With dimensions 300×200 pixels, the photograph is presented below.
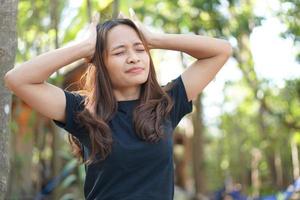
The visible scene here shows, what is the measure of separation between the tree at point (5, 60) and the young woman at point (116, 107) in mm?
526

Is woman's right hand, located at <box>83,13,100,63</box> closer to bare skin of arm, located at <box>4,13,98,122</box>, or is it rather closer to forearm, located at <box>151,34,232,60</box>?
bare skin of arm, located at <box>4,13,98,122</box>

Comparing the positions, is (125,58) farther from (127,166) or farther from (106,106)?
(127,166)

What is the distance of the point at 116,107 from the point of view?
263 cm

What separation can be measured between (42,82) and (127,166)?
515 mm

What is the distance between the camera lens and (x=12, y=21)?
3.25 meters

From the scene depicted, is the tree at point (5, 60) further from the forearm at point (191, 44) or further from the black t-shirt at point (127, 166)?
the forearm at point (191, 44)

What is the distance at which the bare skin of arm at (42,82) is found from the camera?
8.46 feet

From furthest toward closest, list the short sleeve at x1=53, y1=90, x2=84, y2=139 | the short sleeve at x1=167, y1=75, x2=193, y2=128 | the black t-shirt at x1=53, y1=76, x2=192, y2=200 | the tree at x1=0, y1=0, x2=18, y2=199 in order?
the tree at x1=0, y1=0, x2=18, y2=199 < the short sleeve at x1=167, y1=75, x2=193, y2=128 < the short sleeve at x1=53, y1=90, x2=84, y2=139 < the black t-shirt at x1=53, y1=76, x2=192, y2=200

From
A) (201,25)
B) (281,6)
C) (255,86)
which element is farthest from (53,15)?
(255,86)

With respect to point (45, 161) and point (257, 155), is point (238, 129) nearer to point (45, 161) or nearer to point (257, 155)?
point (257, 155)

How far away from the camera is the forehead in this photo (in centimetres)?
267

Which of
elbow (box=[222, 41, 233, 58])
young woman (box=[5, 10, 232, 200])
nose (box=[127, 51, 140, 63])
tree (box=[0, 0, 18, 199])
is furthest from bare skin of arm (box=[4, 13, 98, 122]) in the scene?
elbow (box=[222, 41, 233, 58])

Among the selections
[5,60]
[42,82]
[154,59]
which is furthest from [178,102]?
[154,59]

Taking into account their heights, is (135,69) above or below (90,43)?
below
